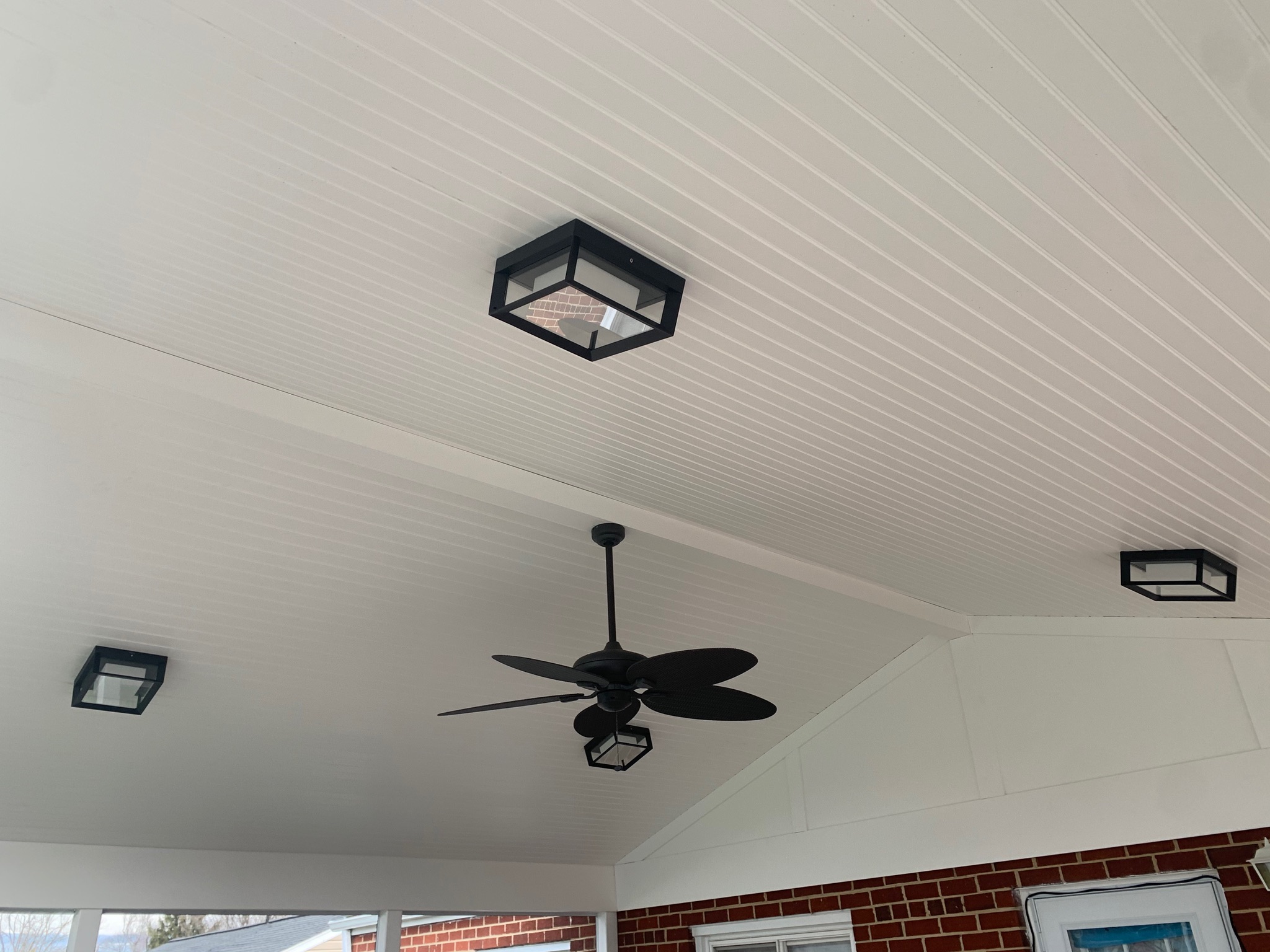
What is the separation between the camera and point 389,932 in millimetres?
5559

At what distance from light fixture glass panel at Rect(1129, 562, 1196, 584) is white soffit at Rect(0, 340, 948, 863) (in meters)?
1.33

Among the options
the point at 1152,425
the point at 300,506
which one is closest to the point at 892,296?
the point at 1152,425

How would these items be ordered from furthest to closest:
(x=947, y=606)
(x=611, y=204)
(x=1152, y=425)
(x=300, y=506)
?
(x=947, y=606) → (x=300, y=506) → (x=1152, y=425) → (x=611, y=204)

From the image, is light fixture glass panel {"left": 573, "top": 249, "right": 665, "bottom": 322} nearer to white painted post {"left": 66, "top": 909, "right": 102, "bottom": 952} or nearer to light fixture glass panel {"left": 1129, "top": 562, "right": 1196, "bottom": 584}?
light fixture glass panel {"left": 1129, "top": 562, "right": 1196, "bottom": 584}

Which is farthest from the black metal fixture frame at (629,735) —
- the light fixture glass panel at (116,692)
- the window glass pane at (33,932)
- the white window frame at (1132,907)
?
the window glass pane at (33,932)

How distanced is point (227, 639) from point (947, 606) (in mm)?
3285

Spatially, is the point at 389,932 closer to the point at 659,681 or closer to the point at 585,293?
the point at 659,681

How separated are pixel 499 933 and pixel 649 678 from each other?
4.44m

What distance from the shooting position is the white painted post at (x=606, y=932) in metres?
6.34

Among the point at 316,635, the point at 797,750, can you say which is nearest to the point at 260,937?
the point at 316,635

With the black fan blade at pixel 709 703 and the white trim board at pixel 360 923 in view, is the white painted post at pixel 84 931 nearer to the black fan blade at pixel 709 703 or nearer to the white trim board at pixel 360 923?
the white trim board at pixel 360 923

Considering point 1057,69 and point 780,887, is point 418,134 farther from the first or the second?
point 780,887

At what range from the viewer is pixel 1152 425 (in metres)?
2.69

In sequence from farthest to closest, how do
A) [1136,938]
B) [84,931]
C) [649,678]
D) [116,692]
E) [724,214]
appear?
[84,931]
[1136,938]
[116,692]
[649,678]
[724,214]
